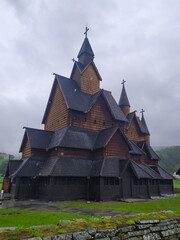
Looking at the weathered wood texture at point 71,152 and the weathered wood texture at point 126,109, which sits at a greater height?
the weathered wood texture at point 126,109

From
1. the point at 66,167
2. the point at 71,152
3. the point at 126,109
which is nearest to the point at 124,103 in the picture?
the point at 126,109

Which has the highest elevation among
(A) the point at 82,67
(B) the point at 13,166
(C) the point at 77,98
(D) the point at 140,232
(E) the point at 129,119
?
(A) the point at 82,67

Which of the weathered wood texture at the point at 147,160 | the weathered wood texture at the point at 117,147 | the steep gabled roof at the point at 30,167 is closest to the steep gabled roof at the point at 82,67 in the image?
the weathered wood texture at the point at 117,147

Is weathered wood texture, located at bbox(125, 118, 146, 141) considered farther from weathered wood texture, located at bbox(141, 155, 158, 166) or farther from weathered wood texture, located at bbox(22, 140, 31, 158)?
weathered wood texture, located at bbox(22, 140, 31, 158)

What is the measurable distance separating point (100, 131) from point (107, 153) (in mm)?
5099

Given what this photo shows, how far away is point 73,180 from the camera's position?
83.2 feet

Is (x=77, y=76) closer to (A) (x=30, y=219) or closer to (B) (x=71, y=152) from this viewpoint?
(B) (x=71, y=152)

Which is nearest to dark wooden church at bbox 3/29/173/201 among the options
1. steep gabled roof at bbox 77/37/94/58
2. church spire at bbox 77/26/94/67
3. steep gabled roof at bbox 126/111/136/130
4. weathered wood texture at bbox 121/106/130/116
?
church spire at bbox 77/26/94/67

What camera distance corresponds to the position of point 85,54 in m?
38.7

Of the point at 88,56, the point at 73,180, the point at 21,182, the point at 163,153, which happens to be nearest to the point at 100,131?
the point at 73,180

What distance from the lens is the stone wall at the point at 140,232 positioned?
6.27m

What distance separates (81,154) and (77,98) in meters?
9.57

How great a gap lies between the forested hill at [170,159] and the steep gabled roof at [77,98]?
11739 centimetres

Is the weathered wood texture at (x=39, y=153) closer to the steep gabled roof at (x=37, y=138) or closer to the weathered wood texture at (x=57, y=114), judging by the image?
the steep gabled roof at (x=37, y=138)
